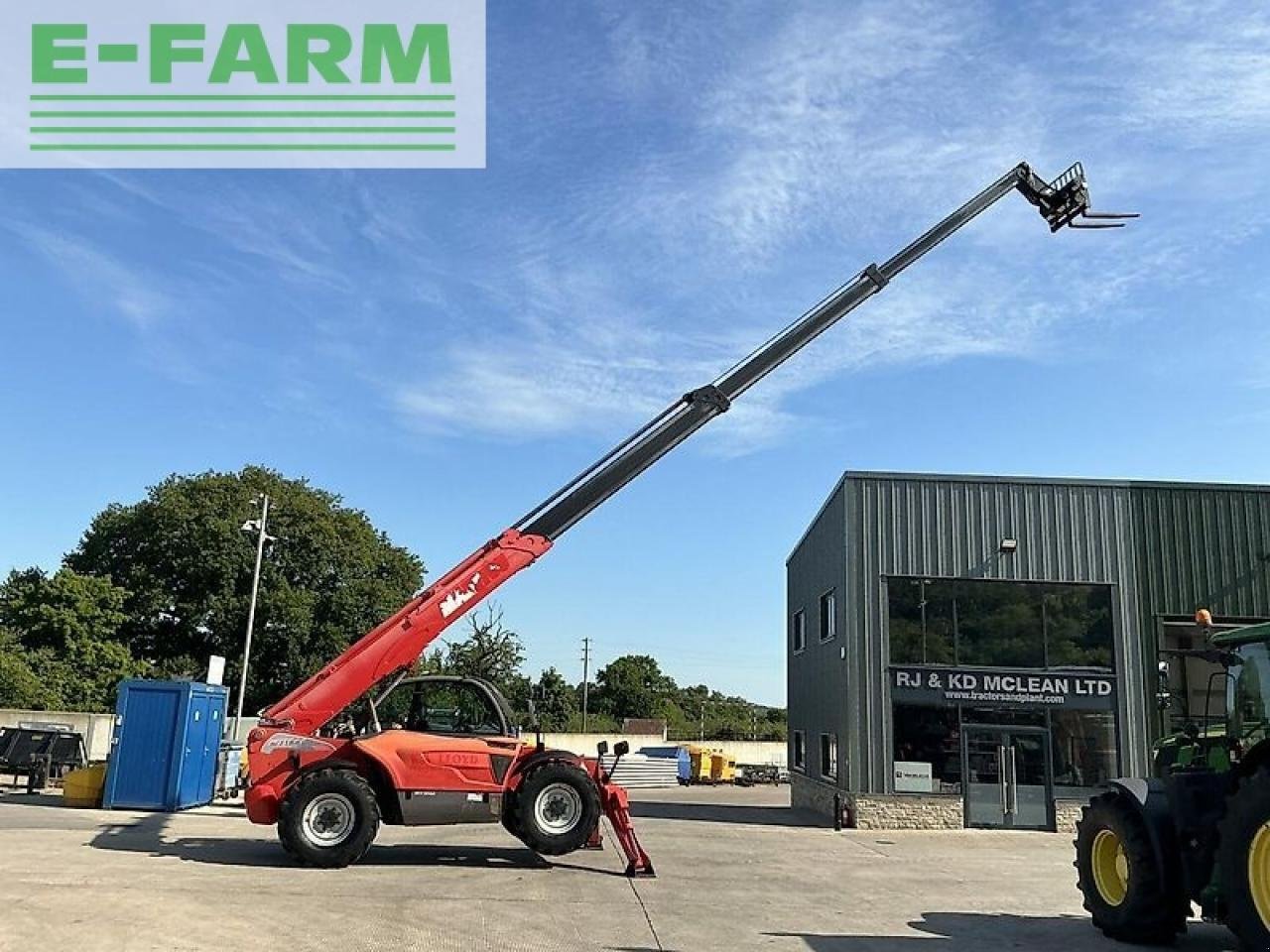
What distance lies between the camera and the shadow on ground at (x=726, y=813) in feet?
76.7

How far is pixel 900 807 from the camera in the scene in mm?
21359

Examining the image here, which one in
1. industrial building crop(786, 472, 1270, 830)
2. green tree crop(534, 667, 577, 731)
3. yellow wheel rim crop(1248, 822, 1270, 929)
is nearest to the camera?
yellow wheel rim crop(1248, 822, 1270, 929)

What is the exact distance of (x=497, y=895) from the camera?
423 inches

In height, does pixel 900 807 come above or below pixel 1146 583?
below

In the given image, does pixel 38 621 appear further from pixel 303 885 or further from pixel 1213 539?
pixel 1213 539

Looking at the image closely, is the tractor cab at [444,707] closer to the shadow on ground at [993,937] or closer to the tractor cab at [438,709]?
the tractor cab at [438,709]

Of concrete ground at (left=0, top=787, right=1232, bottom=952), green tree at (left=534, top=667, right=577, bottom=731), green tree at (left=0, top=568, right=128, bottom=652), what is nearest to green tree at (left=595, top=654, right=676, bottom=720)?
green tree at (left=534, top=667, right=577, bottom=731)

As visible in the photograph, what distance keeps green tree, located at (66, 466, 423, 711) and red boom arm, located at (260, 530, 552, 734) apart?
107ft

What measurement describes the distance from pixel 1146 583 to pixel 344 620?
109ft

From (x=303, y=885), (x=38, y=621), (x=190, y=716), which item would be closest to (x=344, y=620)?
(x=38, y=621)

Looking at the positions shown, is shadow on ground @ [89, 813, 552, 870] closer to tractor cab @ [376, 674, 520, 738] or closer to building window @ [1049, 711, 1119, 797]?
tractor cab @ [376, 674, 520, 738]

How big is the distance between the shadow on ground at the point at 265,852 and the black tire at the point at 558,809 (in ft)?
1.08

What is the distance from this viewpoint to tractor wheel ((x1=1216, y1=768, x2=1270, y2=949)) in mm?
7723

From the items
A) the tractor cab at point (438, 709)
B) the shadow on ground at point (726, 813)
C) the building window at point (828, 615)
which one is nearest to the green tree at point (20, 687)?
the shadow on ground at point (726, 813)
